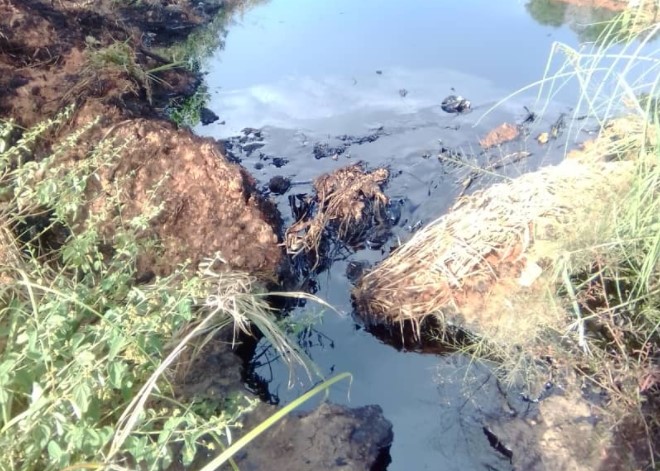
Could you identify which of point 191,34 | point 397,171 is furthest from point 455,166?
point 191,34

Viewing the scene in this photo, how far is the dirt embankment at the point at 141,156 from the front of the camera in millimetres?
3064

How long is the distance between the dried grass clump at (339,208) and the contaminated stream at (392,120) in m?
0.16

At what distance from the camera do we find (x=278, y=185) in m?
3.91

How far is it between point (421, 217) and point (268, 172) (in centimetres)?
102

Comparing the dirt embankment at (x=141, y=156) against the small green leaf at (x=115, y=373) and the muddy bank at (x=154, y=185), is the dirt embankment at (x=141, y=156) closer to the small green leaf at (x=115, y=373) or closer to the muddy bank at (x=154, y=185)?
the muddy bank at (x=154, y=185)

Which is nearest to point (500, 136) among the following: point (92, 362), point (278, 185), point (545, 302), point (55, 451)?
point (278, 185)

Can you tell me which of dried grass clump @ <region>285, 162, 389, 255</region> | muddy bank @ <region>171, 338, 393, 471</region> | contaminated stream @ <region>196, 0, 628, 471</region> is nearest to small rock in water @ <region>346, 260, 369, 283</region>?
contaminated stream @ <region>196, 0, 628, 471</region>

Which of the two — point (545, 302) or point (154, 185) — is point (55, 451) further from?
point (545, 302)

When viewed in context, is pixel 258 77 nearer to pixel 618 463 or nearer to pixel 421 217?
pixel 421 217

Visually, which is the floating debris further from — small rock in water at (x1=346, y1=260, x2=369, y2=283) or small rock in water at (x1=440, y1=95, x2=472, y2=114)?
small rock in water at (x1=346, y1=260, x2=369, y2=283)

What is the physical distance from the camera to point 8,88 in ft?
11.0

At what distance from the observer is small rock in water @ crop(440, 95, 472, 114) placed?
15.3 ft

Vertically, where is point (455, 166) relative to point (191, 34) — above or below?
below

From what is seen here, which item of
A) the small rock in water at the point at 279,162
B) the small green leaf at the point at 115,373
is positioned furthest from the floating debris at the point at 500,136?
the small green leaf at the point at 115,373
